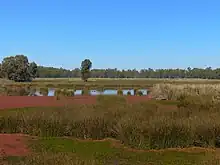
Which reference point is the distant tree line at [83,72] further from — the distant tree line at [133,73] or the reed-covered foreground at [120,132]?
the reed-covered foreground at [120,132]

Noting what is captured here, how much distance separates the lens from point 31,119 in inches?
639

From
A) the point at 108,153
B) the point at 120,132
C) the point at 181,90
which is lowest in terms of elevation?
the point at 108,153

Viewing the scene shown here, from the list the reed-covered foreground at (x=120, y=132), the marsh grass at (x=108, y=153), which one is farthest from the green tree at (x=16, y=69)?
the marsh grass at (x=108, y=153)

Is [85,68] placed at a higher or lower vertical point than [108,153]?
higher

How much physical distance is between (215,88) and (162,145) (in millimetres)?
21027

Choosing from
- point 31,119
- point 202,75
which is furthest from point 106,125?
point 202,75

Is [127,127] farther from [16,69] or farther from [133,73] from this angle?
[133,73]

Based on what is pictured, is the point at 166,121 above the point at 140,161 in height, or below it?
above

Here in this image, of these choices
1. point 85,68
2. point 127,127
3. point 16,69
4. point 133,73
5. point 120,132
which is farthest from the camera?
point 133,73

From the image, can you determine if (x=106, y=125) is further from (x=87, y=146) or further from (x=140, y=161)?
(x=140, y=161)

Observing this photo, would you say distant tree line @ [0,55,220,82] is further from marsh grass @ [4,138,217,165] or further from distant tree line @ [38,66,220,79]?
marsh grass @ [4,138,217,165]

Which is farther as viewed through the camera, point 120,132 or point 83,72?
point 83,72

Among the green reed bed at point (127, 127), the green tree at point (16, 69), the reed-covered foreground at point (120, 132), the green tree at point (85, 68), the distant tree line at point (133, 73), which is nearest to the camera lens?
the reed-covered foreground at point (120, 132)

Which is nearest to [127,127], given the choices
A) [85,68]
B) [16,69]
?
[16,69]
